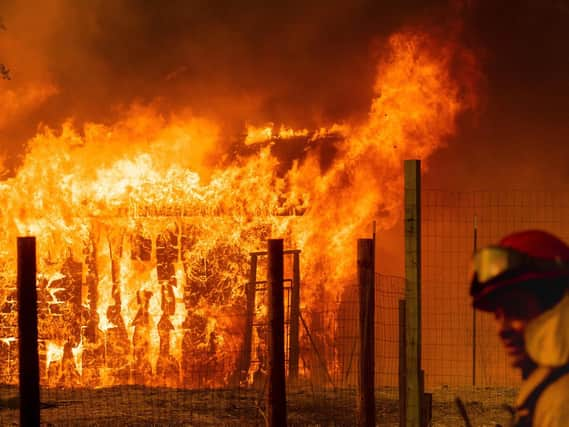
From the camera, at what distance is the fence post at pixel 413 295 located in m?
7.09

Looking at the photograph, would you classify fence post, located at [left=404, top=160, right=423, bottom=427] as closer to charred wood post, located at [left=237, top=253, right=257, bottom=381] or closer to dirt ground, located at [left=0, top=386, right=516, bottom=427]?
dirt ground, located at [left=0, top=386, right=516, bottom=427]

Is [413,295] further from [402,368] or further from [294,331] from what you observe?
[294,331]

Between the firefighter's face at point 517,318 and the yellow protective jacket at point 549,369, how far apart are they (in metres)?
0.03

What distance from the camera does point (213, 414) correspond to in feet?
34.1

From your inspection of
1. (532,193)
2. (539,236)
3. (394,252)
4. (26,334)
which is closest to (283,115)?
(394,252)

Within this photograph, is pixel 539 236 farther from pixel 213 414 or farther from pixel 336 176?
pixel 336 176

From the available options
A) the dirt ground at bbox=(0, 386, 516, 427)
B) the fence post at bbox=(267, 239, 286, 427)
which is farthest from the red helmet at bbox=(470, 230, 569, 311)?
the dirt ground at bbox=(0, 386, 516, 427)

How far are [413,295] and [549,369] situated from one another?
4.03 meters

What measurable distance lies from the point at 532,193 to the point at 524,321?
18787 mm

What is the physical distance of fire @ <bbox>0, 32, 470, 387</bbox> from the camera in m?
16.7

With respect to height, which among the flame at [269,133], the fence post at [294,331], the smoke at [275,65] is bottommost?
the fence post at [294,331]

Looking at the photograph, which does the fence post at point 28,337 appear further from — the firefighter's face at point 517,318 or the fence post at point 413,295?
the firefighter's face at point 517,318

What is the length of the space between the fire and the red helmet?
42.4ft

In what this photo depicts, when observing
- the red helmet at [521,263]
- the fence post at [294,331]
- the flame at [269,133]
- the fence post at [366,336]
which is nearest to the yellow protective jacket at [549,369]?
the red helmet at [521,263]
